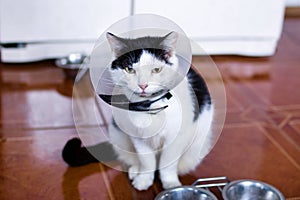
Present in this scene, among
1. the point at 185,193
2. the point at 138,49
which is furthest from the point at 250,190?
the point at 138,49

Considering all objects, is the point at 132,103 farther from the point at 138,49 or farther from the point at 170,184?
the point at 170,184

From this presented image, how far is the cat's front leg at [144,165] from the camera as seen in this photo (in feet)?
4.96

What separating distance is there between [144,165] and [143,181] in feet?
0.17

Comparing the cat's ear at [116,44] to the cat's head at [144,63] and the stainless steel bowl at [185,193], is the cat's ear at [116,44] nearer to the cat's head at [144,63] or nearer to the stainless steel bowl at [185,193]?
the cat's head at [144,63]

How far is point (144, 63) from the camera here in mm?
1319

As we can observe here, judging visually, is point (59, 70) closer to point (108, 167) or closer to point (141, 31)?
point (108, 167)

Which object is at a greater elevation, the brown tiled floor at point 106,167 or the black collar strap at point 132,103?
the black collar strap at point 132,103

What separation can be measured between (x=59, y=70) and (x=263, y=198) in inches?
42.2

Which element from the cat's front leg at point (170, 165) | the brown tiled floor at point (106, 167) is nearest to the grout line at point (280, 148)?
the brown tiled floor at point (106, 167)

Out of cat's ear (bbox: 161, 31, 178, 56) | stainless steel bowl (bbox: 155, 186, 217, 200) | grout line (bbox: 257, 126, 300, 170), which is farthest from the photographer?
grout line (bbox: 257, 126, 300, 170)

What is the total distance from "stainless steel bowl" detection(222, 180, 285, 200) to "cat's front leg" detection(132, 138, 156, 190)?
0.72ft

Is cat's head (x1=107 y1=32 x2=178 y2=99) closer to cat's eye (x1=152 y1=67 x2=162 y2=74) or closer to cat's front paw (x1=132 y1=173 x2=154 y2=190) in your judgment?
cat's eye (x1=152 y1=67 x2=162 y2=74)

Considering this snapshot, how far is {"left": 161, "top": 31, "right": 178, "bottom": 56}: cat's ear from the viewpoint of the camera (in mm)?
1307

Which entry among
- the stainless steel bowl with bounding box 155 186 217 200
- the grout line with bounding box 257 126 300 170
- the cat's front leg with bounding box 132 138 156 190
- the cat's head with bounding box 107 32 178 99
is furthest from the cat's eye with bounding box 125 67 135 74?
the grout line with bounding box 257 126 300 170
